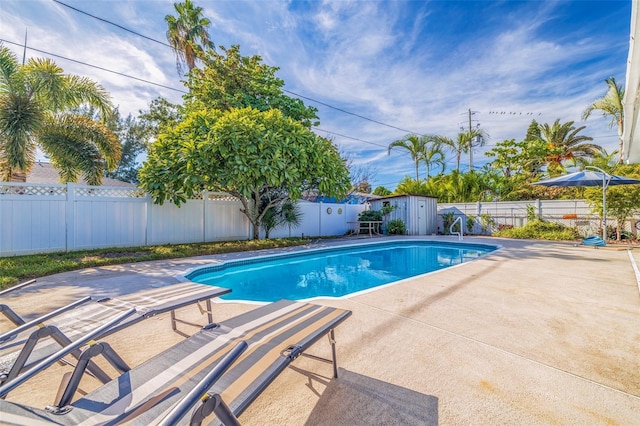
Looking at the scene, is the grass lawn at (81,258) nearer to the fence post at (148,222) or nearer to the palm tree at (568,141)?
the fence post at (148,222)

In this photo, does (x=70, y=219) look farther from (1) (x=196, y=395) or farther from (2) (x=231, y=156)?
(1) (x=196, y=395)

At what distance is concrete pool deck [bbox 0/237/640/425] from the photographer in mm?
1808

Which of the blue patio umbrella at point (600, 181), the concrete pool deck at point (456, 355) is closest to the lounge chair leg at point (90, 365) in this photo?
the concrete pool deck at point (456, 355)

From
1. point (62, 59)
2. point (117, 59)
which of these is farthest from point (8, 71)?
point (117, 59)

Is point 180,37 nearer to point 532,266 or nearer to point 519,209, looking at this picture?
point 532,266

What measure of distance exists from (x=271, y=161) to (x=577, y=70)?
1371cm

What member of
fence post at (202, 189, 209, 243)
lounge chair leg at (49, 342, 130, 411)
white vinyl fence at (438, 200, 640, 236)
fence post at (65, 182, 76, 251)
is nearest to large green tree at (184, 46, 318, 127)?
fence post at (202, 189, 209, 243)

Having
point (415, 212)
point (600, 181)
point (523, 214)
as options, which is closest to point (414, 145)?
point (415, 212)

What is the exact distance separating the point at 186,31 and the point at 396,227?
14.8 meters

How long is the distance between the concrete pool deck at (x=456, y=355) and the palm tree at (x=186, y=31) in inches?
536

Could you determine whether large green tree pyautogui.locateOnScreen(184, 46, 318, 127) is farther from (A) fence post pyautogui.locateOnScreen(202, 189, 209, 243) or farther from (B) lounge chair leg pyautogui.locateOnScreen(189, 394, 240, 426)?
(B) lounge chair leg pyautogui.locateOnScreen(189, 394, 240, 426)

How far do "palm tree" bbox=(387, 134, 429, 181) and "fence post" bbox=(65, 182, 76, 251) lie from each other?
18.0 m

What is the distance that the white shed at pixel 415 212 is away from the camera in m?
14.5

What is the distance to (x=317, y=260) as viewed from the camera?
8891mm
